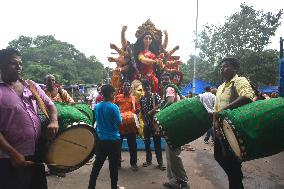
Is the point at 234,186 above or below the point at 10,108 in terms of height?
below

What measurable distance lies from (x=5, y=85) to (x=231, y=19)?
3108 centimetres

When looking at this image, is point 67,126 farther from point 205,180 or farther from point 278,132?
point 205,180

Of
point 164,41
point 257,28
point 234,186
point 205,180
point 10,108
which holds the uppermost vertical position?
point 257,28

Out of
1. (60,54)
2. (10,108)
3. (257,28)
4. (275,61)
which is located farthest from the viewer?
(60,54)

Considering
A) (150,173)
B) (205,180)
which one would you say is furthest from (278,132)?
(150,173)

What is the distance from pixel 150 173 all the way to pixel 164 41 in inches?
192

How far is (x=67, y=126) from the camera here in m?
3.14

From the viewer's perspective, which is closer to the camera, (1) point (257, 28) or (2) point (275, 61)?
(2) point (275, 61)

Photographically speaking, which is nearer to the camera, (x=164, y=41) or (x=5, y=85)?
(x=5, y=85)

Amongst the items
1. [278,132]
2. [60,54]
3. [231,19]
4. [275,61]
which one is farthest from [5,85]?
[60,54]

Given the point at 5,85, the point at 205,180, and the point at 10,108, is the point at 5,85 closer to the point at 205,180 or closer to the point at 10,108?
the point at 10,108

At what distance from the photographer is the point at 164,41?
408 inches

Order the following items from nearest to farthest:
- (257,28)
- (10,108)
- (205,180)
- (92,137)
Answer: (10,108)
(92,137)
(205,180)
(257,28)

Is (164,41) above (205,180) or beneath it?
above
